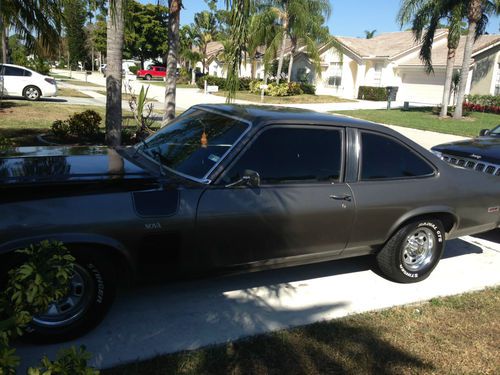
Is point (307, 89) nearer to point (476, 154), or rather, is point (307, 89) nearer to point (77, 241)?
point (476, 154)

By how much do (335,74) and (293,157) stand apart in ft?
121

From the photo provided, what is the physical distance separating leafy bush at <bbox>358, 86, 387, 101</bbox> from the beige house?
151cm

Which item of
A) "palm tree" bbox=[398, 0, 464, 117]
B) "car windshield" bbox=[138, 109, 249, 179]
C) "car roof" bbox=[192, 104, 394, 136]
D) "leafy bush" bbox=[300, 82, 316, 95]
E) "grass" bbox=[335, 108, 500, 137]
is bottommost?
"grass" bbox=[335, 108, 500, 137]

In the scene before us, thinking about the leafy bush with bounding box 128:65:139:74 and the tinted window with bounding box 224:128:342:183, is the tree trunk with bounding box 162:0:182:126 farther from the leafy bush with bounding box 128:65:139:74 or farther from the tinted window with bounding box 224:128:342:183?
the leafy bush with bounding box 128:65:139:74


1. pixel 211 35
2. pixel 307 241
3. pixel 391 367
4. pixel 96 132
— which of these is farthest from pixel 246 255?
pixel 211 35

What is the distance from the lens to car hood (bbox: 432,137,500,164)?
635 cm

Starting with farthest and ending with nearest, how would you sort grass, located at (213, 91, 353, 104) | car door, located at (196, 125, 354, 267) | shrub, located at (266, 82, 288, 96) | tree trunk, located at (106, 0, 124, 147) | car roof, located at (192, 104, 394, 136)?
shrub, located at (266, 82, 288, 96)
grass, located at (213, 91, 353, 104)
tree trunk, located at (106, 0, 124, 147)
car roof, located at (192, 104, 394, 136)
car door, located at (196, 125, 354, 267)

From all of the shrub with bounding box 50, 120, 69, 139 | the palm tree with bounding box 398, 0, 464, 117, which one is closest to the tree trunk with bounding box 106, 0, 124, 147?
the shrub with bounding box 50, 120, 69, 139

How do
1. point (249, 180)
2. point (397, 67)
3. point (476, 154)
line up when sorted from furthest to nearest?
point (397, 67) < point (476, 154) < point (249, 180)

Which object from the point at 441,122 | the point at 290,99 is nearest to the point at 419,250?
the point at 441,122

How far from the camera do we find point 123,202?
10.6 ft

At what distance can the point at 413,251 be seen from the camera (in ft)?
15.5

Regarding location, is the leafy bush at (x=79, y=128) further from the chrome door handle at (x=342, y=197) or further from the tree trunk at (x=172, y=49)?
the chrome door handle at (x=342, y=197)

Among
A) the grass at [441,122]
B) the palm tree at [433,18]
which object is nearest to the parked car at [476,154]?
the grass at [441,122]
